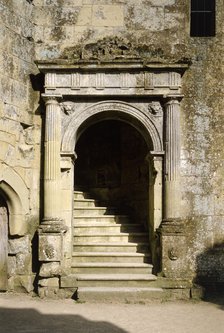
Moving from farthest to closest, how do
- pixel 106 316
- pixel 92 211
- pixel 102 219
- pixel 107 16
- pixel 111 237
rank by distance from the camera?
pixel 92 211 < pixel 102 219 < pixel 111 237 < pixel 107 16 < pixel 106 316

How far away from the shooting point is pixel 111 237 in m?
11.2

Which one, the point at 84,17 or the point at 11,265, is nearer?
the point at 11,265

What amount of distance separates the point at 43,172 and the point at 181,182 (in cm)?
273

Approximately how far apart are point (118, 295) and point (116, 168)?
15.7 feet

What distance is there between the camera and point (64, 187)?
1034cm

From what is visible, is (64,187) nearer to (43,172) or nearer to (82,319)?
(43,172)

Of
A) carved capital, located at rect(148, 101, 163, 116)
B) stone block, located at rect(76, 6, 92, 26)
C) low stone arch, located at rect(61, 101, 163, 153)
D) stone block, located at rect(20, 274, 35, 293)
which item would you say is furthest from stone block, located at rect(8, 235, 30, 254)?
stone block, located at rect(76, 6, 92, 26)

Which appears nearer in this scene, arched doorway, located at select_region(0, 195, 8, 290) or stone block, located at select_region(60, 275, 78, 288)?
stone block, located at select_region(60, 275, 78, 288)

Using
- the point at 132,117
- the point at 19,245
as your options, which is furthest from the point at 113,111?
the point at 19,245

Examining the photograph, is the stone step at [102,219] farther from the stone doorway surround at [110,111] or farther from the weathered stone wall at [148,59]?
the weathered stone wall at [148,59]

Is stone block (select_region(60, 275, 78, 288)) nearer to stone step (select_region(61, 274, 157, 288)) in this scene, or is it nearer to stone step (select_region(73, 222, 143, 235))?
stone step (select_region(61, 274, 157, 288))

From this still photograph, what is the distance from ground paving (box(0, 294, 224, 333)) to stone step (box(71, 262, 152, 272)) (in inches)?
34.0

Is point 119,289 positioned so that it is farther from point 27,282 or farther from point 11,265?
point 11,265

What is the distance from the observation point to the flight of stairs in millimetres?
9555
